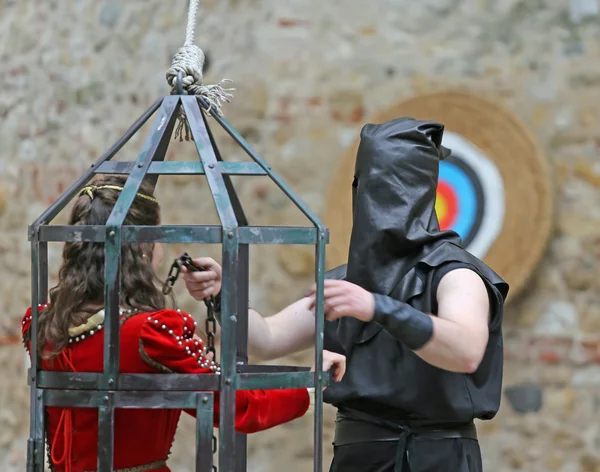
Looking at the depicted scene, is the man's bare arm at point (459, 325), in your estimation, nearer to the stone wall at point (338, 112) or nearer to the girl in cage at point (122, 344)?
the girl in cage at point (122, 344)

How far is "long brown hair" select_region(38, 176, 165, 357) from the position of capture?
1.98 m

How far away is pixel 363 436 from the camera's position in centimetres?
225

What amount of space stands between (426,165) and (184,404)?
78 cm

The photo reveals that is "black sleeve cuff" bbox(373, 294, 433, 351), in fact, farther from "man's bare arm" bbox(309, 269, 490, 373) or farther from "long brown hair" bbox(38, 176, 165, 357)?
"long brown hair" bbox(38, 176, 165, 357)

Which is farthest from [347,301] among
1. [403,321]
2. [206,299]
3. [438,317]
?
Answer: [206,299]

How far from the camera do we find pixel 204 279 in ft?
7.07

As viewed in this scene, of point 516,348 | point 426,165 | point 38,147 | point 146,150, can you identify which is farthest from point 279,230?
point 38,147

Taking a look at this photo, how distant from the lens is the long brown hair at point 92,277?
1.98 meters

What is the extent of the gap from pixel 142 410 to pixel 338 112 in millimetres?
2201

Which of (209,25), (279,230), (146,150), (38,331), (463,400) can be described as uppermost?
(209,25)

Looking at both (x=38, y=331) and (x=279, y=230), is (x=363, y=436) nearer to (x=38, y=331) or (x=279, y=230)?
(x=279, y=230)

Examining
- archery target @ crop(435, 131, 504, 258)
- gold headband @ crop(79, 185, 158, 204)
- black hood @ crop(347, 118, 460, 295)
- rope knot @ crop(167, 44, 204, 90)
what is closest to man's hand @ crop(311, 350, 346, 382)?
black hood @ crop(347, 118, 460, 295)

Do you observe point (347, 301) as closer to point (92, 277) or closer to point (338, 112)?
point (92, 277)

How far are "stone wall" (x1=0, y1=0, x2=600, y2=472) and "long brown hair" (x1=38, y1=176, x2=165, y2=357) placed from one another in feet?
6.52
